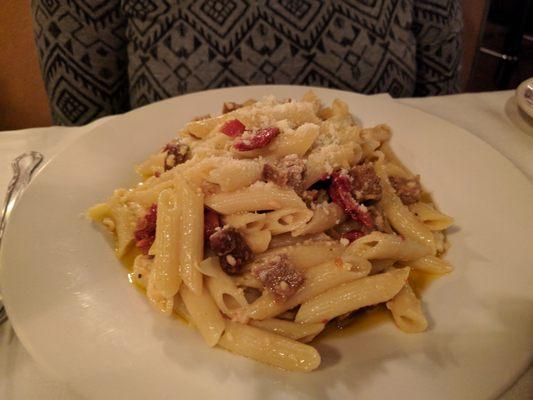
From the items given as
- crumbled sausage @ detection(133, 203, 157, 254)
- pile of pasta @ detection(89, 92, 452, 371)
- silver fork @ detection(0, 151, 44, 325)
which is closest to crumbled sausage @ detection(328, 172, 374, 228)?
pile of pasta @ detection(89, 92, 452, 371)

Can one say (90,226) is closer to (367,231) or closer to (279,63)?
(367,231)

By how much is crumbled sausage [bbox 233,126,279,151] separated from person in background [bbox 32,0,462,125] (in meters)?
1.06

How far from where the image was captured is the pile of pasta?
129cm

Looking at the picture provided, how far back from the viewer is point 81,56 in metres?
2.62

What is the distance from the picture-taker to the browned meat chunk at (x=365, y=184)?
1499 millimetres

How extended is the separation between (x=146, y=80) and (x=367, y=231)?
5.19 feet

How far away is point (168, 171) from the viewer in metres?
1.63

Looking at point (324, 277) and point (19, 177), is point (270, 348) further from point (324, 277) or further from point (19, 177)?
point (19, 177)

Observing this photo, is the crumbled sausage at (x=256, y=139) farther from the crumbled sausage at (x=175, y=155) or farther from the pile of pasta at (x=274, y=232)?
the crumbled sausage at (x=175, y=155)

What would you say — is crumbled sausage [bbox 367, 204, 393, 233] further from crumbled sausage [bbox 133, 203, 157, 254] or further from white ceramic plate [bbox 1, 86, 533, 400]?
crumbled sausage [bbox 133, 203, 157, 254]

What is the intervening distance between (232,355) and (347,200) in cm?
59

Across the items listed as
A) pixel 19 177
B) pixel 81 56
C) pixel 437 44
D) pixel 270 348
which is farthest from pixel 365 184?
pixel 81 56

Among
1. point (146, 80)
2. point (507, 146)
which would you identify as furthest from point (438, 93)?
point (146, 80)

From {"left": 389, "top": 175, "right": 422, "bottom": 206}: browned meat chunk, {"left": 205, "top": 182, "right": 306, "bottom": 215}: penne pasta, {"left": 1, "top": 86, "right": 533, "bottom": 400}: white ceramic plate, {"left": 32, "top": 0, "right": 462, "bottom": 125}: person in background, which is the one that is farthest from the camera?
{"left": 32, "top": 0, "right": 462, "bottom": 125}: person in background
